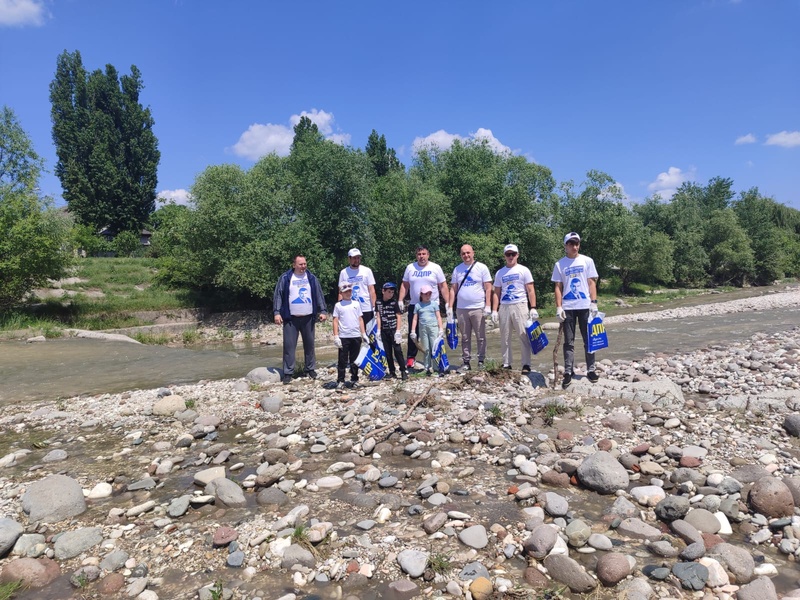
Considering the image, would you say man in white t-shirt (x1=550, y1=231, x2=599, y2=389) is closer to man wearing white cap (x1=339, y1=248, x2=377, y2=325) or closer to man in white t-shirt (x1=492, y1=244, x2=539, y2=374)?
man in white t-shirt (x1=492, y1=244, x2=539, y2=374)

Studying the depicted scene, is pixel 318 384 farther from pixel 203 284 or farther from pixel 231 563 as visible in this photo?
pixel 203 284

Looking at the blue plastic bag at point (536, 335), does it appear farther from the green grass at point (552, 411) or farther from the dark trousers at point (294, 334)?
the dark trousers at point (294, 334)

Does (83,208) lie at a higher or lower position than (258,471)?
higher

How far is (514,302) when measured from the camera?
8398 millimetres

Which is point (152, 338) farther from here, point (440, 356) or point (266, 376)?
point (440, 356)

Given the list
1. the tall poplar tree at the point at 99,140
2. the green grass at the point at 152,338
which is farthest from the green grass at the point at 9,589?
the tall poplar tree at the point at 99,140

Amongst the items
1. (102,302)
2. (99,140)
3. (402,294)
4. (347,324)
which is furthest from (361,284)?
(99,140)

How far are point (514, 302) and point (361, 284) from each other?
2.87 metres

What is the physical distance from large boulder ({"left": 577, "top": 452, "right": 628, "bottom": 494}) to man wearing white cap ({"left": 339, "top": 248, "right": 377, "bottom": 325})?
5.13 m

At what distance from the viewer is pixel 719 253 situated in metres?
54.6

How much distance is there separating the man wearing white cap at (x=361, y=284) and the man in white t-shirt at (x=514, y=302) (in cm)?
240

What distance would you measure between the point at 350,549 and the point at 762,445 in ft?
16.7

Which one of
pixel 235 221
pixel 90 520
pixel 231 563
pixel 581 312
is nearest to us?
pixel 231 563

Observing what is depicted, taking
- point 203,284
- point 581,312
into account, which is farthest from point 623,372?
point 203,284
